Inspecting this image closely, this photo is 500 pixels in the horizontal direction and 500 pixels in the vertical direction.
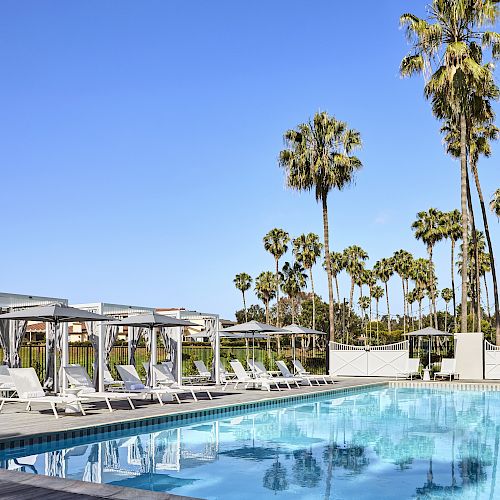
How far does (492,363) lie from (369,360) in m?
4.53

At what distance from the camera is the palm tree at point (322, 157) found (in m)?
26.6

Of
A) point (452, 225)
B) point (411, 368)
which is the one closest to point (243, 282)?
point (452, 225)

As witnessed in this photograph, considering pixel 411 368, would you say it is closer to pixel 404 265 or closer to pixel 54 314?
pixel 54 314

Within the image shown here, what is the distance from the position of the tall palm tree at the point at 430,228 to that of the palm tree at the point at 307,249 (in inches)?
349

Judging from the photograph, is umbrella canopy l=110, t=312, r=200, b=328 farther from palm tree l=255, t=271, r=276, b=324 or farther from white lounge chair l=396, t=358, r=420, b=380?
palm tree l=255, t=271, r=276, b=324

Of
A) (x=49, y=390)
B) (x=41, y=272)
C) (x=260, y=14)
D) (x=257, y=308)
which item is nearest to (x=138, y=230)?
(x=41, y=272)

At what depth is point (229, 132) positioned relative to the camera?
28.2m

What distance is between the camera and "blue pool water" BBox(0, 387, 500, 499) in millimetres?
8039

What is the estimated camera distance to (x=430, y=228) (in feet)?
149

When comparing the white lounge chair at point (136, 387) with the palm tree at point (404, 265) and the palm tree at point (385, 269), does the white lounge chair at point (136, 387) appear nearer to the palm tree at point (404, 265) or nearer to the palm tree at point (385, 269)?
the palm tree at point (404, 265)

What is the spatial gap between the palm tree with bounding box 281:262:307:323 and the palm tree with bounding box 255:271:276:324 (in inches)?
143

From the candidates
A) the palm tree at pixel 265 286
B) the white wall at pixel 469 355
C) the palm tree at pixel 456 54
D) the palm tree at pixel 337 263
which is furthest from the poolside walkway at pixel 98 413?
the palm tree at pixel 337 263

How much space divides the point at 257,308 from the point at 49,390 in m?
78.7

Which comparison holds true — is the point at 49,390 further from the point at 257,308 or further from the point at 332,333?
the point at 257,308
